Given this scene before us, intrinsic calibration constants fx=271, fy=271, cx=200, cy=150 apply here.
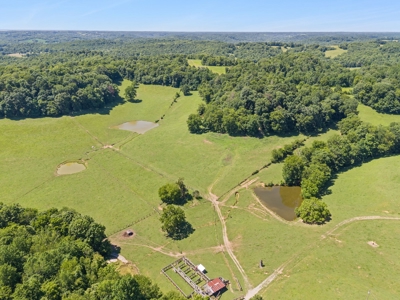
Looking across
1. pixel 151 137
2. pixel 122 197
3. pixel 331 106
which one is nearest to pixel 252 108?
pixel 331 106

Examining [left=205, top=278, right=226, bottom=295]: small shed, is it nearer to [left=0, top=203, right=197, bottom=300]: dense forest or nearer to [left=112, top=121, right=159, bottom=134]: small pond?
[left=0, top=203, right=197, bottom=300]: dense forest

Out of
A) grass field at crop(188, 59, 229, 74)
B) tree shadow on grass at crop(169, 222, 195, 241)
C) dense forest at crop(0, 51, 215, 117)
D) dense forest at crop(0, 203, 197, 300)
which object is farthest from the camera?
grass field at crop(188, 59, 229, 74)

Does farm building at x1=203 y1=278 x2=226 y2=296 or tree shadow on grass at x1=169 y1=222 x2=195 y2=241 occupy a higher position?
farm building at x1=203 y1=278 x2=226 y2=296

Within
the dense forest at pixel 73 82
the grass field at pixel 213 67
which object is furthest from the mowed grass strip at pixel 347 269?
the grass field at pixel 213 67

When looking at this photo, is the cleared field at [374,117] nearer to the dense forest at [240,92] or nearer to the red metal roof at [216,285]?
the dense forest at [240,92]

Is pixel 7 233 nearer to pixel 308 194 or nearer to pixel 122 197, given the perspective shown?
pixel 122 197

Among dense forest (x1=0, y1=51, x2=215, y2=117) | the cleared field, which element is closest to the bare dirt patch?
dense forest (x1=0, y1=51, x2=215, y2=117)
